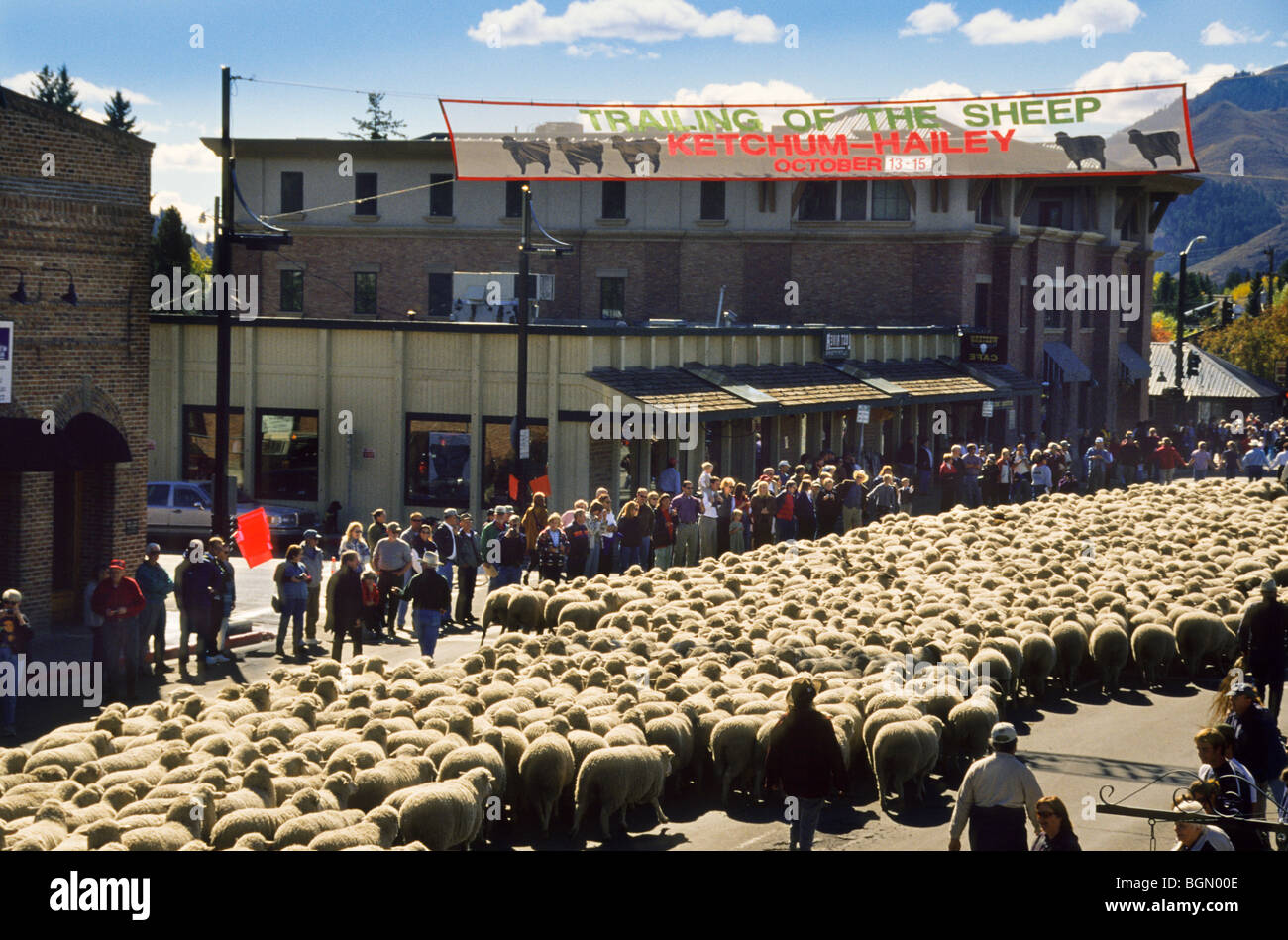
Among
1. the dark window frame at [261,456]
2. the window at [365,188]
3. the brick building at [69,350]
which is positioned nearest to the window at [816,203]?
the window at [365,188]

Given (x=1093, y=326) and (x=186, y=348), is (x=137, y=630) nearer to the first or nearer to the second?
(x=186, y=348)

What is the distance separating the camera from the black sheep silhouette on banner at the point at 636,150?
179ft

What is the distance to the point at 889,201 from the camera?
54.6 m

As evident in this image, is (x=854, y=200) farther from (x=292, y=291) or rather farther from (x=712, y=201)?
(x=292, y=291)

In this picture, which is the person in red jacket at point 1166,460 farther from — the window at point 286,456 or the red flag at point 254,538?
the red flag at point 254,538

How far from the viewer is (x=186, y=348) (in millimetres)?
37094

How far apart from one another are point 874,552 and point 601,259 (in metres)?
30.5

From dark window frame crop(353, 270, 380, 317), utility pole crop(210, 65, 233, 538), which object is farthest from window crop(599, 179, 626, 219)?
utility pole crop(210, 65, 233, 538)

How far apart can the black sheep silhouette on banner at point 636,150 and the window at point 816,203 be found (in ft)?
16.8

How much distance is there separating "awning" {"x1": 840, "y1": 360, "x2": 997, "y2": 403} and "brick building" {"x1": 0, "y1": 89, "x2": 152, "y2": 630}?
24554mm

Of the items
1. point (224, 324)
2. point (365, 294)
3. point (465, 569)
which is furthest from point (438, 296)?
point (465, 569)

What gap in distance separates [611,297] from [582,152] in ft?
17.1

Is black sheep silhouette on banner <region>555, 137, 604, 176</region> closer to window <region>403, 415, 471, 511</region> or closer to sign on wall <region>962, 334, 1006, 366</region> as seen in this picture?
sign on wall <region>962, 334, 1006, 366</region>
